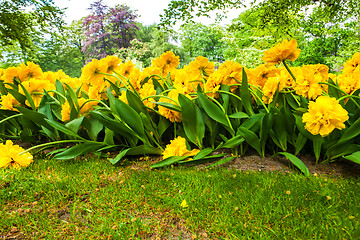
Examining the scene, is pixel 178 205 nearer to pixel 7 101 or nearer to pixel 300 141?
pixel 300 141

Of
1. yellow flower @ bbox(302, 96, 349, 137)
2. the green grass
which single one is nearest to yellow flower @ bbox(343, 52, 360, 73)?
yellow flower @ bbox(302, 96, 349, 137)

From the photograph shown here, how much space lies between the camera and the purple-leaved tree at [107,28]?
2348cm

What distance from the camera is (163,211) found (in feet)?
3.90

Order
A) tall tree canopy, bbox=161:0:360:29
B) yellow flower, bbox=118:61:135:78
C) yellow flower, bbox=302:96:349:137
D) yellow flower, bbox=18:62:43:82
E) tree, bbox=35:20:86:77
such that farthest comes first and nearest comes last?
tree, bbox=35:20:86:77, tall tree canopy, bbox=161:0:360:29, yellow flower, bbox=118:61:135:78, yellow flower, bbox=18:62:43:82, yellow flower, bbox=302:96:349:137

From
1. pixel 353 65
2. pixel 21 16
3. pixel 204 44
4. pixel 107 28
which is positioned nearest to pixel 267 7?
pixel 353 65

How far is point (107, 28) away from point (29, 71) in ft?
81.5

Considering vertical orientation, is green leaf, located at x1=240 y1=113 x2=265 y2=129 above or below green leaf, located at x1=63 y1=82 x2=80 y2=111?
below

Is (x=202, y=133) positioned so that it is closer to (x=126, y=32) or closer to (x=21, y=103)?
(x=21, y=103)

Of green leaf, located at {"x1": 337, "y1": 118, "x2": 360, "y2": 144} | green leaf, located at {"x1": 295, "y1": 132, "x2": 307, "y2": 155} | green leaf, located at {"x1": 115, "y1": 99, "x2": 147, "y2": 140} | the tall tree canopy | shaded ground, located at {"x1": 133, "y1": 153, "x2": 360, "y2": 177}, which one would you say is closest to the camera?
green leaf, located at {"x1": 337, "y1": 118, "x2": 360, "y2": 144}

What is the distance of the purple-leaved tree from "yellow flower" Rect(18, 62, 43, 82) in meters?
22.7

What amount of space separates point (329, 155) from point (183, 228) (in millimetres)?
1257

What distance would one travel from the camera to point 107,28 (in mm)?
24266

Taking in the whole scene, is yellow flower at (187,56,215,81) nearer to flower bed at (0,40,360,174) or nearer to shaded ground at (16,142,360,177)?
flower bed at (0,40,360,174)

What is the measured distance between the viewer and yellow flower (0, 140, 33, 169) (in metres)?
1.67
